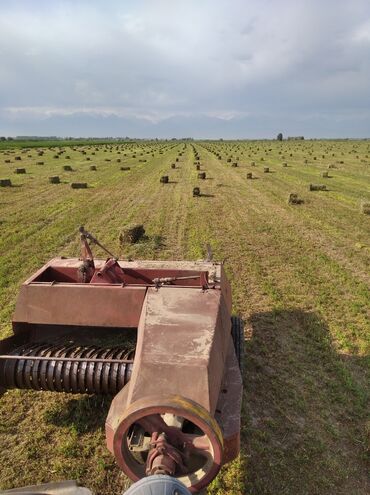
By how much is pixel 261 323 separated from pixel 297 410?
94.5 inches

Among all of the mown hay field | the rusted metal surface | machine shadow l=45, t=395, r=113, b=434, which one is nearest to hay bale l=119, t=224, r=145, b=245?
the mown hay field

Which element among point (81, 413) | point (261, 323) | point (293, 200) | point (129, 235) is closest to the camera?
→ point (81, 413)

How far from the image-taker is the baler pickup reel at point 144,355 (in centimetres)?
372

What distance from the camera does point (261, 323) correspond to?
8070mm

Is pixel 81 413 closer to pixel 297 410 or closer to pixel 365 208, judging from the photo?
pixel 297 410

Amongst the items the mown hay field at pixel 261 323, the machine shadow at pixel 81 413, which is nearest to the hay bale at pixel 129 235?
the mown hay field at pixel 261 323

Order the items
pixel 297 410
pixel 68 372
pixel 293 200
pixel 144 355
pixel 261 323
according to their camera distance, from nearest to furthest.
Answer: pixel 144 355 < pixel 68 372 < pixel 297 410 < pixel 261 323 < pixel 293 200

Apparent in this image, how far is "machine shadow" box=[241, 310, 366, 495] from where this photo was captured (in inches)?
189

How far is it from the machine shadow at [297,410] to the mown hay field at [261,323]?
2 cm

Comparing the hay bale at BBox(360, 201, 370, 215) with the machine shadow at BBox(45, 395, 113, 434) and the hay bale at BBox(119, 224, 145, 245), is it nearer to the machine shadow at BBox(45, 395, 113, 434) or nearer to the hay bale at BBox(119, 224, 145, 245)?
the hay bale at BBox(119, 224, 145, 245)

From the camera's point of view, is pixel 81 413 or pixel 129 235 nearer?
pixel 81 413

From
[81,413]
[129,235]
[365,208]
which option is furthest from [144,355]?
[365,208]

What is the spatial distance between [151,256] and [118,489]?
7442 millimetres

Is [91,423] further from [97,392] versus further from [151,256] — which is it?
[151,256]
